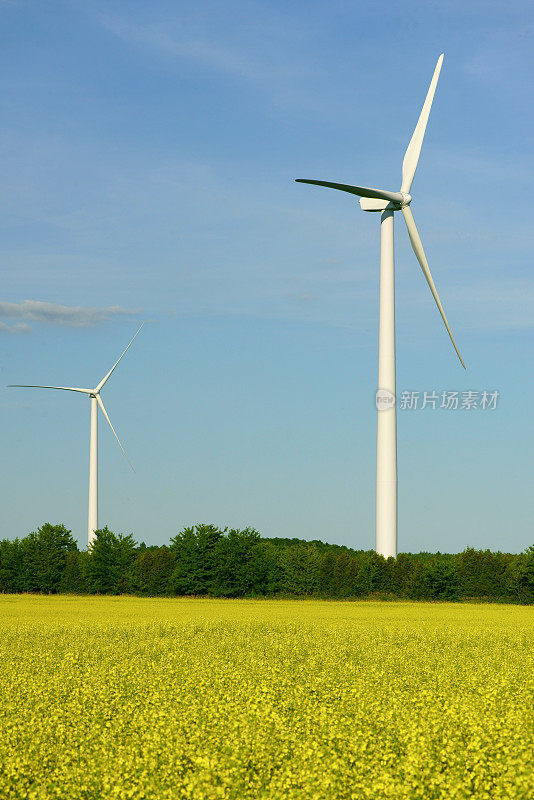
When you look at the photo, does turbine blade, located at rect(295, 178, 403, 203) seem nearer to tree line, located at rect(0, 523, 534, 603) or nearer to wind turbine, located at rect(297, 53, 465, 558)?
wind turbine, located at rect(297, 53, 465, 558)

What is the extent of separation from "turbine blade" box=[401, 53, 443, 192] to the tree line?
2985cm

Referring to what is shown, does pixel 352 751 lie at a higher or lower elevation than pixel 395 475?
lower

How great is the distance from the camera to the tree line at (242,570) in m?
71.7

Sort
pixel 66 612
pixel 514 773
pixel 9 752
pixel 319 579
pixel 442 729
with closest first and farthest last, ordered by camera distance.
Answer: pixel 514 773
pixel 9 752
pixel 442 729
pixel 66 612
pixel 319 579

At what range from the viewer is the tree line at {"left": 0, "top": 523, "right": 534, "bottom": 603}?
71688 millimetres

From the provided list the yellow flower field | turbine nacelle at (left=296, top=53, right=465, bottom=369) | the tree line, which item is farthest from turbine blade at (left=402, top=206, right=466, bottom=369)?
the yellow flower field

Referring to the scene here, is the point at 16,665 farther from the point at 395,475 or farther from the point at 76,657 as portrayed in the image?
the point at 395,475

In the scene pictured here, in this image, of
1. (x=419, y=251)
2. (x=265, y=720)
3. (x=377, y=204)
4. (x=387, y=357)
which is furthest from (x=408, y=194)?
(x=265, y=720)

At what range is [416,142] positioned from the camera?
65.1 m

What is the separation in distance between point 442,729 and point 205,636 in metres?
19.7

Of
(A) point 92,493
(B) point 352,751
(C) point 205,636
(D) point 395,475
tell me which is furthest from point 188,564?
(B) point 352,751

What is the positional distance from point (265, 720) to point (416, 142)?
57325mm

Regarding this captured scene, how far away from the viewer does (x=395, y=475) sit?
222 feet

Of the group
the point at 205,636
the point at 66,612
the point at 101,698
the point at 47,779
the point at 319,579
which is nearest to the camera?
the point at 47,779
